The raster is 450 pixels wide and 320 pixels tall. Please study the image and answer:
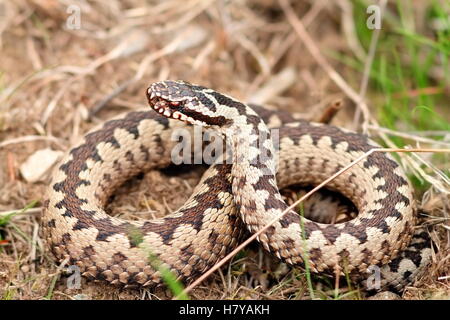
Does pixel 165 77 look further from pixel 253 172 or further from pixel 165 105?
pixel 253 172

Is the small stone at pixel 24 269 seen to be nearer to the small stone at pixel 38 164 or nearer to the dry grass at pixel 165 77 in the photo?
the dry grass at pixel 165 77

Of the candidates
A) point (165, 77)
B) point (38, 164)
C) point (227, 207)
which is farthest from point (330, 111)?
point (38, 164)

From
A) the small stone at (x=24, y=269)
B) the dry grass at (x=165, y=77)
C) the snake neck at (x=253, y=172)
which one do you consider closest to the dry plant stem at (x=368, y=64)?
the dry grass at (x=165, y=77)

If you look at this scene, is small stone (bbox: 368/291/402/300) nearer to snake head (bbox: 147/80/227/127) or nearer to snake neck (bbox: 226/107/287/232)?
snake neck (bbox: 226/107/287/232)

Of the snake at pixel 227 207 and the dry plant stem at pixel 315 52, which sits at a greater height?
the dry plant stem at pixel 315 52

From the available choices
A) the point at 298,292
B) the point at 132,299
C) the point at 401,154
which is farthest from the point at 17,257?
the point at 401,154

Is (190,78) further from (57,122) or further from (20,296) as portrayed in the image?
(20,296)
